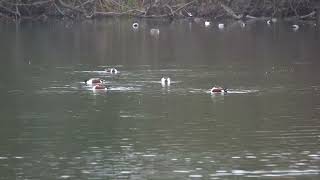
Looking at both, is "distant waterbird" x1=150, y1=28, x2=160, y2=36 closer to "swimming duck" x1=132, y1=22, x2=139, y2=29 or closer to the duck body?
"swimming duck" x1=132, y1=22, x2=139, y2=29

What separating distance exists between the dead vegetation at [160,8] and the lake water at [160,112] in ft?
55.4

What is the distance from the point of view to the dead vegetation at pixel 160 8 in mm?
63500

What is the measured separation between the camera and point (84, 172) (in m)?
16.6

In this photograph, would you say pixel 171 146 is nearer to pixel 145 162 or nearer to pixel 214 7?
pixel 145 162

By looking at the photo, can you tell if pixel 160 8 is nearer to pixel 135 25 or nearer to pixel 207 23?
pixel 207 23

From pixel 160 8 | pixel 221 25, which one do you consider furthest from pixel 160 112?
pixel 160 8

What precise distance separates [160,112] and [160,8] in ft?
145

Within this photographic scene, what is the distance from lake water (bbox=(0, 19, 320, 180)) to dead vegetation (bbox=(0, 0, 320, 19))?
1689 cm

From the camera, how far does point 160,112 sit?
24109 millimetres

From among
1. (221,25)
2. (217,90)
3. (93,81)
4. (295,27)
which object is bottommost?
(217,90)

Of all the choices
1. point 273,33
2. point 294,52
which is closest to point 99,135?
A: point 294,52

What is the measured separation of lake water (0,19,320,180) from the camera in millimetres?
17297

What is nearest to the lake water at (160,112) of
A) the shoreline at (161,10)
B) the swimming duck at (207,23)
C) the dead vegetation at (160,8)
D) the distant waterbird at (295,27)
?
the distant waterbird at (295,27)

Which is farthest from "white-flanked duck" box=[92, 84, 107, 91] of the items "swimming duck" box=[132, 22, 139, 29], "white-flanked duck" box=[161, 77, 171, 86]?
"swimming duck" box=[132, 22, 139, 29]
